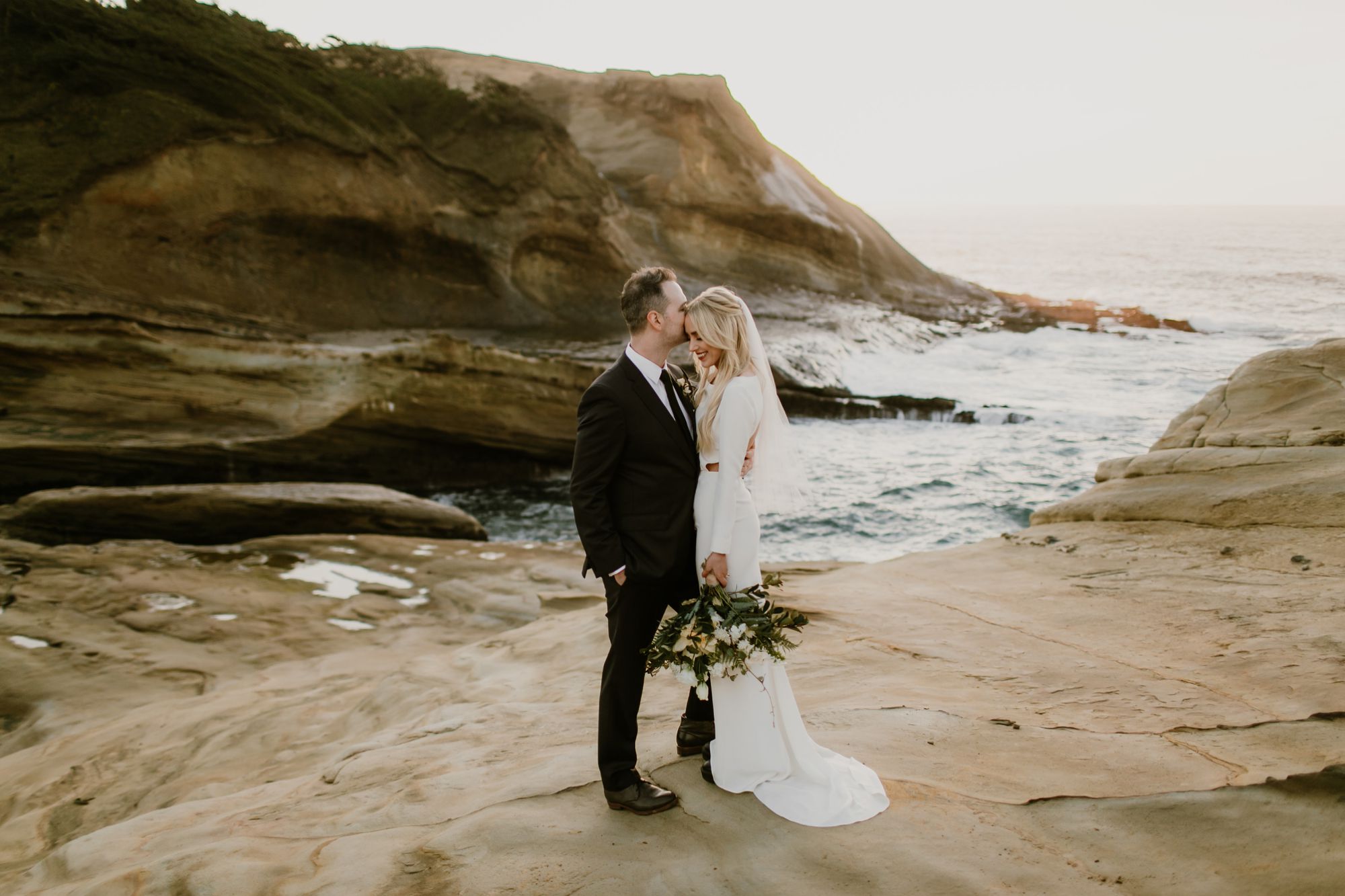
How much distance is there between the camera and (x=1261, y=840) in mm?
2734

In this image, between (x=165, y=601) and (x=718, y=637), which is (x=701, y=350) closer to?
(x=718, y=637)

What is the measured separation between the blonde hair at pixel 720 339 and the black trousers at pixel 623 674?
1.84 ft

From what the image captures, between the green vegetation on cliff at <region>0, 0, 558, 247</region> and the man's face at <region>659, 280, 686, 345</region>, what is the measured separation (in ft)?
49.5

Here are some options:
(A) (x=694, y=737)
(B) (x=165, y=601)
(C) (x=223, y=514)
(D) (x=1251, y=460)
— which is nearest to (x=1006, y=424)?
(D) (x=1251, y=460)

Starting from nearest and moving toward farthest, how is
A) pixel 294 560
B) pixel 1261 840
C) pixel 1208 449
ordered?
pixel 1261 840 < pixel 1208 449 < pixel 294 560

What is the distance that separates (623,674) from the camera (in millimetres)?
3115

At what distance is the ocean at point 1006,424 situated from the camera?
1222 centimetres

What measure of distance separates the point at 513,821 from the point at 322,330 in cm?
1663

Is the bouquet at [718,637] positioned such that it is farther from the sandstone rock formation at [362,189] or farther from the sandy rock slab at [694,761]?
the sandstone rock formation at [362,189]

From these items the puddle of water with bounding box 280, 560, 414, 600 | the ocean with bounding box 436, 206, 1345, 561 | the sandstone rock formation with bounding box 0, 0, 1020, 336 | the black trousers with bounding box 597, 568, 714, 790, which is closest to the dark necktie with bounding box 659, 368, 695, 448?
the black trousers with bounding box 597, 568, 714, 790

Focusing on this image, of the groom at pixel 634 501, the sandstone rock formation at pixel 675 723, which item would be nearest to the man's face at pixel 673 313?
the groom at pixel 634 501

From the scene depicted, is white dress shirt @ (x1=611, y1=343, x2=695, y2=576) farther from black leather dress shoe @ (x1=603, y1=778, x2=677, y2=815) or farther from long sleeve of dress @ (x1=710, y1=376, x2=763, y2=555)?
black leather dress shoe @ (x1=603, y1=778, x2=677, y2=815)

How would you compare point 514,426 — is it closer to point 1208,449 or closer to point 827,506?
point 827,506

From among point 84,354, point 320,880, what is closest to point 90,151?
point 84,354
